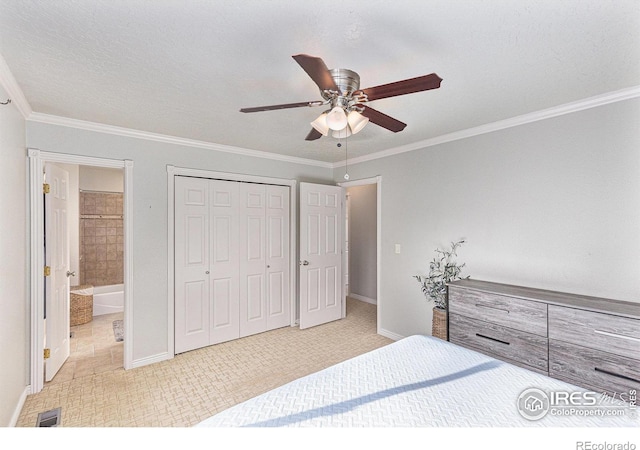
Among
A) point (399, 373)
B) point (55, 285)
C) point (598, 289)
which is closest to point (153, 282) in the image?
point (55, 285)

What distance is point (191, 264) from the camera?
3.35 metres

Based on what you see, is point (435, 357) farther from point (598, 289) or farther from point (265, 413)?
point (598, 289)

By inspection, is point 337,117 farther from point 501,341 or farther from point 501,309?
point 501,341

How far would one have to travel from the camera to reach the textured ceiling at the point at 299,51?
1318 mm

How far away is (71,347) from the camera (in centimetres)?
345

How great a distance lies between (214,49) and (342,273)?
346 cm

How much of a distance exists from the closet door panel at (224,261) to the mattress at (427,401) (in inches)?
92.2

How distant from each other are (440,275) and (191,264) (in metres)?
2.74

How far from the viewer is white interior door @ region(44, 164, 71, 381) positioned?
8.74 feet

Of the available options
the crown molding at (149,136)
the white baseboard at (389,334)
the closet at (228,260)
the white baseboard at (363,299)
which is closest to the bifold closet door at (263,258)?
the closet at (228,260)

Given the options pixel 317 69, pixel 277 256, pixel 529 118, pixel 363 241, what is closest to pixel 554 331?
pixel 529 118

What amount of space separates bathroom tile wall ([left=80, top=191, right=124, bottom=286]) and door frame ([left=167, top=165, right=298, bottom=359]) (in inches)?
104

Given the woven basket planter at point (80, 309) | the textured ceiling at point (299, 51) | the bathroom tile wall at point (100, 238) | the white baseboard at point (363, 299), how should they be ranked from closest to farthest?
the textured ceiling at point (299, 51) → the woven basket planter at point (80, 309) → the bathroom tile wall at point (100, 238) → the white baseboard at point (363, 299)

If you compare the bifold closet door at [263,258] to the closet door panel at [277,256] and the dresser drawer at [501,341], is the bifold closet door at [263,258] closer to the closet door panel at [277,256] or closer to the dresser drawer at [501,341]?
the closet door panel at [277,256]
